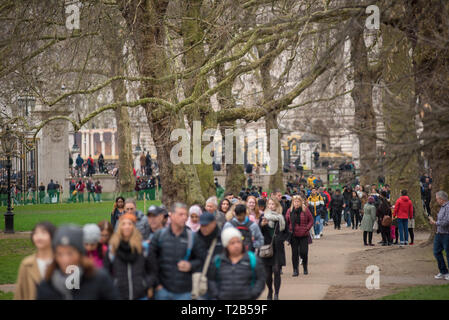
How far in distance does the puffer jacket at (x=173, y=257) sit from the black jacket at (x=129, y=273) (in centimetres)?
18

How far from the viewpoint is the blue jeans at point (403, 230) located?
76.0ft

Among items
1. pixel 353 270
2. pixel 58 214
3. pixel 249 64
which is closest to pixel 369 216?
pixel 353 270

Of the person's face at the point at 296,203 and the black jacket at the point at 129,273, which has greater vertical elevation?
the person's face at the point at 296,203

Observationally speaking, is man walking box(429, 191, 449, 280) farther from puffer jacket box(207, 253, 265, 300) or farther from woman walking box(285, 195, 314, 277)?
puffer jacket box(207, 253, 265, 300)

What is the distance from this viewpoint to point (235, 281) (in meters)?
8.91

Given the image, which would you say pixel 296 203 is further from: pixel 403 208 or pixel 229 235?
pixel 229 235

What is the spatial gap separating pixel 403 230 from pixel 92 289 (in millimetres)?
17269

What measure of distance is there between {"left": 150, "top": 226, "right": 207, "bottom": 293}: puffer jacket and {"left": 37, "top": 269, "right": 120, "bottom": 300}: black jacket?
178 cm

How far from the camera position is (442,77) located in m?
15.5

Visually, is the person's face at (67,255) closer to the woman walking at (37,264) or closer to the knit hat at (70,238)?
the knit hat at (70,238)

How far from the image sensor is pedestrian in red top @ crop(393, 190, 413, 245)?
74.3 ft

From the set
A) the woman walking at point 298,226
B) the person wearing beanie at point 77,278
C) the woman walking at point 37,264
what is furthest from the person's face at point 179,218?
the woman walking at point 298,226
